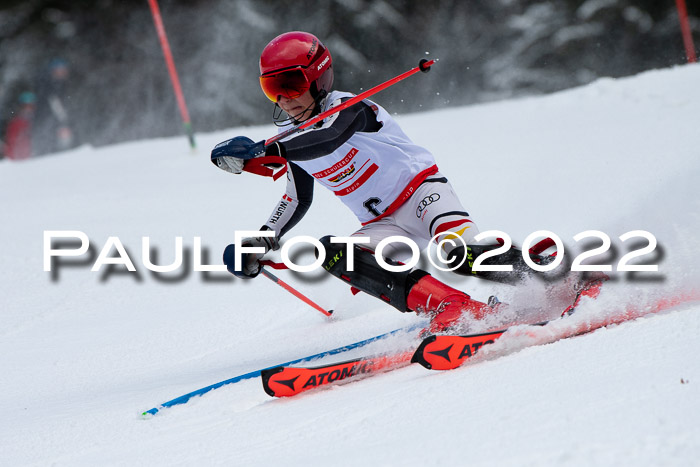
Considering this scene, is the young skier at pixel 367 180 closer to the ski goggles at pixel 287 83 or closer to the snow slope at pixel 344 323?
the ski goggles at pixel 287 83

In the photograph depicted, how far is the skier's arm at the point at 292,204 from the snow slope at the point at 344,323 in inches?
23.2

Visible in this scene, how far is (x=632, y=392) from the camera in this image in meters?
1.69

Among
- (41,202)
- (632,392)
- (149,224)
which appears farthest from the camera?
(41,202)

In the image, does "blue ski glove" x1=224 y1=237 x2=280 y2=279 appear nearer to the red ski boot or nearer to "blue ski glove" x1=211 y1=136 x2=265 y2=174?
"blue ski glove" x1=211 y1=136 x2=265 y2=174

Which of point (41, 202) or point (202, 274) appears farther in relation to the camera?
point (41, 202)

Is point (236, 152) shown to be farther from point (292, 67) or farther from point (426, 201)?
point (426, 201)

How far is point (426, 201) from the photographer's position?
10.1 ft

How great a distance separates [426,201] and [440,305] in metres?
0.53

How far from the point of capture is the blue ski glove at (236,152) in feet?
8.59

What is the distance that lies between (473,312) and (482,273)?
188mm

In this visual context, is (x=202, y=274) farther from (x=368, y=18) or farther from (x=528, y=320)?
(x=368, y=18)

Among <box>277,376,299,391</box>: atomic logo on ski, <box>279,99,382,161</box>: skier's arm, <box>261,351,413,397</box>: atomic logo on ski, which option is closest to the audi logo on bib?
<box>279,99,382,161</box>: skier's arm

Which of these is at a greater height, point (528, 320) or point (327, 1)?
point (327, 1)


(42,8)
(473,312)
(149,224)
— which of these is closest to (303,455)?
(473,312)
